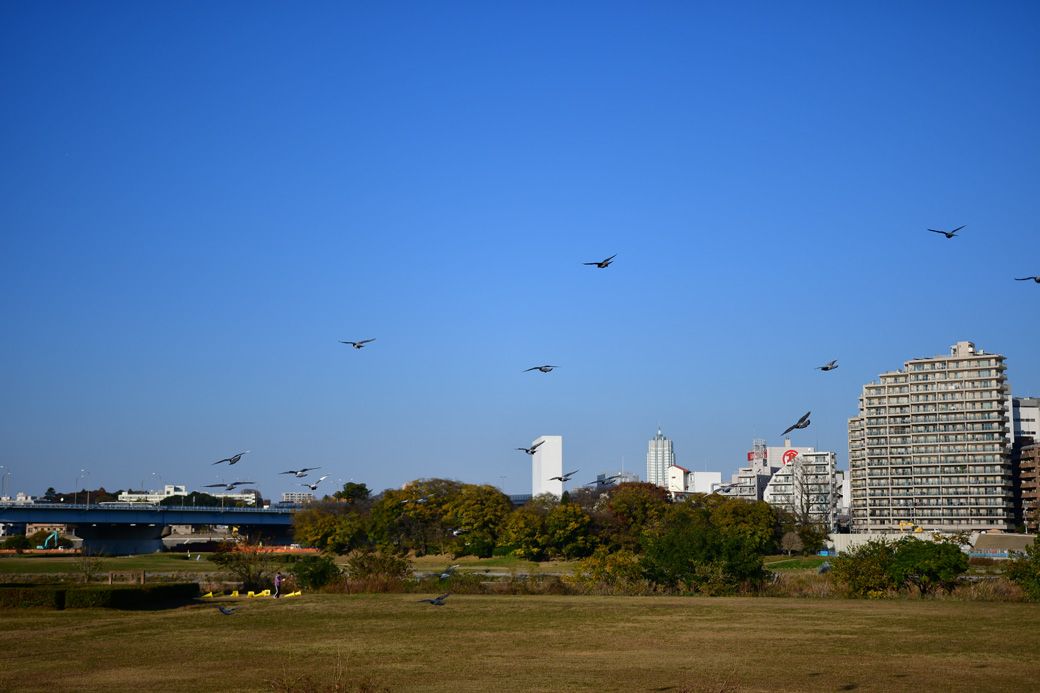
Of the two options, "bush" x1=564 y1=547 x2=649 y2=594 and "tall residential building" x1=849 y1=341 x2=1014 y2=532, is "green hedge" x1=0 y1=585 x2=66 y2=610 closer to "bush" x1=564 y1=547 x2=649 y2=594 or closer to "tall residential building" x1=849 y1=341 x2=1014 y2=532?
"bush" x1=564 y1=547 x2=649 y2=594

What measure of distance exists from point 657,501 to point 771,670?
9640 cm

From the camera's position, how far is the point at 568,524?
98750mm

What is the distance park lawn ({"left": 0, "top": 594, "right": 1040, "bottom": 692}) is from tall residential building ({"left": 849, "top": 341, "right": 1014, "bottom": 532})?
12052cm

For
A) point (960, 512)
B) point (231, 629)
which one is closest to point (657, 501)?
point (960, 512)

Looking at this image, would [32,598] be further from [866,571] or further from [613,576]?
[866,571]

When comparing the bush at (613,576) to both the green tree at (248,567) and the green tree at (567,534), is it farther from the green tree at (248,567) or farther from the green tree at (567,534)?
the green tree at (567,534)

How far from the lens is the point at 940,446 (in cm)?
15888

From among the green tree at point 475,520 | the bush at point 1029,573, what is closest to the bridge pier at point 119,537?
the green tree at point 475,520

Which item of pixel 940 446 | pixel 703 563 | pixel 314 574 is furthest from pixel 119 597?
pixel 940 446

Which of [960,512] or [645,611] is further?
[960,512]

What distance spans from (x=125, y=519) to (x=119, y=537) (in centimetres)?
956

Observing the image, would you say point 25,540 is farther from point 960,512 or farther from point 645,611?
point 960,512

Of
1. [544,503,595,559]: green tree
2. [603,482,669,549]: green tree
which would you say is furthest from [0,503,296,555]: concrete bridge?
[603,482,669,549]: green tree

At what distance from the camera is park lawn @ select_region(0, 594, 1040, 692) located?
78.4 feet
